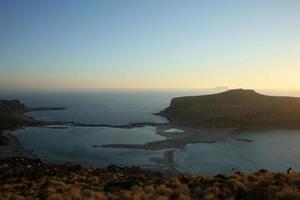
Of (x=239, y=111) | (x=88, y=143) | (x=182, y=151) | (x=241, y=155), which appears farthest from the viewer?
(x=239, y=111)

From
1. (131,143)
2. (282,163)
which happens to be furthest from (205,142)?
(282,163)

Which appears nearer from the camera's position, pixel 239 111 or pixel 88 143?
pixel 88 143

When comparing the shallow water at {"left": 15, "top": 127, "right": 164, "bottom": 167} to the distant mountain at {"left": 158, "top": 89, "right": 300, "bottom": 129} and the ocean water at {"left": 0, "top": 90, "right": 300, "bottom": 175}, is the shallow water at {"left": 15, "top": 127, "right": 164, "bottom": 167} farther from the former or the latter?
the distant mountain at {"left": 158, "top": 89, "right": 300, "bottom": 129}

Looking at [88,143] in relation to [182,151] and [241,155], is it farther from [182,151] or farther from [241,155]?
[241,155]

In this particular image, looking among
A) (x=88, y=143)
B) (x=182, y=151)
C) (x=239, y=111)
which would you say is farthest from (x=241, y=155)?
(x=239, y=111)

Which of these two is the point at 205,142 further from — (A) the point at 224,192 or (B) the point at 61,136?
(A) the point at 224,192

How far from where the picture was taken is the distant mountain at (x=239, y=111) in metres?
100

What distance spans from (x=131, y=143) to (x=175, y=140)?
10273mm

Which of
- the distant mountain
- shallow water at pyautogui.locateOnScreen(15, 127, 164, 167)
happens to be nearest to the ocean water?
shallow water at pyautogui.locateOnScreen(15, 127, 164, 167)

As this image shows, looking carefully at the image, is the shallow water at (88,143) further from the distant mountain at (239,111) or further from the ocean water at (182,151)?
the distant mountain at (239,111)

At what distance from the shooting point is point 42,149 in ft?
209

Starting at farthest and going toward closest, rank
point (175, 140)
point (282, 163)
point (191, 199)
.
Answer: point (175, 140) < point (282, 163) < point (191, 199)

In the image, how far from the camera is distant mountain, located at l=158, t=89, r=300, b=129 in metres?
100

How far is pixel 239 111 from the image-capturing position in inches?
4237
